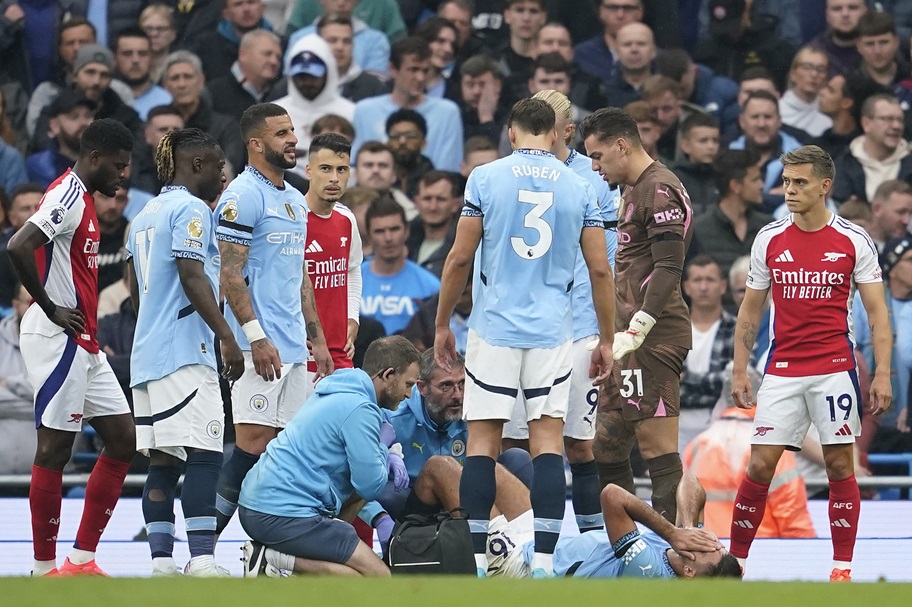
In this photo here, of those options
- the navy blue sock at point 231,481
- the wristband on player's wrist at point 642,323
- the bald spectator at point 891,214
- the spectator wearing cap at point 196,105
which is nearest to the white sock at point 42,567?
the navy blue sock at point 231,481

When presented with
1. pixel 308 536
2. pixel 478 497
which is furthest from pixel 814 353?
pixel 308 536

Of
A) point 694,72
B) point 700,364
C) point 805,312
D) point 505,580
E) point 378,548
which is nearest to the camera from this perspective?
point 505,580

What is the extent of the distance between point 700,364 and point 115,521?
4.82m

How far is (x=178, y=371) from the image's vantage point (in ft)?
25.1

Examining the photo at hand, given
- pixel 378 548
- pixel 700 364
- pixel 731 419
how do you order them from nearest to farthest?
pixel 378 548
pixel 731 419
pixel 700 364

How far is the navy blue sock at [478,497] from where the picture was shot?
24.0ft

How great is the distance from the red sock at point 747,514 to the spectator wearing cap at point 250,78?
7113 mm

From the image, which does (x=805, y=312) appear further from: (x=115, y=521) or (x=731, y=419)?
(x=115, y=521)

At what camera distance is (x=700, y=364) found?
1187 cm

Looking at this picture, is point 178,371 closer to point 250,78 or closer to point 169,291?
point 169,291

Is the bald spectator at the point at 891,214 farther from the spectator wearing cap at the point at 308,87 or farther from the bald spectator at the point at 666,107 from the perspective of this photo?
the spectator wearing cap at the point at 308,87

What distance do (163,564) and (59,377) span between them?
3.73 feet

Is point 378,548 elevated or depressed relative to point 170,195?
depressed

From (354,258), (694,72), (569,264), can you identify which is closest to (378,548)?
(354,258)
